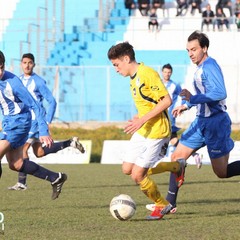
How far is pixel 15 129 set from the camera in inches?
421

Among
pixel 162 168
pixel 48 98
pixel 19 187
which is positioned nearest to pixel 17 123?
pixel 162 168

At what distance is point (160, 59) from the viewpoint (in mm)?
33875

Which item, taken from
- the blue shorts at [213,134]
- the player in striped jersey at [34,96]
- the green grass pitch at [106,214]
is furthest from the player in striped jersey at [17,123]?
the player in striped jersey at [34,96]

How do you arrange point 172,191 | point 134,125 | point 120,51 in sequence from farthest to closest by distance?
1. point 172,191
2. point 120,51
3. point 134,125

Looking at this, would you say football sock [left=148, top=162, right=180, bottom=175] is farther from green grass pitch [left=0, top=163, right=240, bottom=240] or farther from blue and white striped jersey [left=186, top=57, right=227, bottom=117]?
blue and white striped jersey [left=186, top=57, right=227, bottom=117]

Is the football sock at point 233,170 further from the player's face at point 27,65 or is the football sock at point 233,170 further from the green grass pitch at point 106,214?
the player's face at point 27,65

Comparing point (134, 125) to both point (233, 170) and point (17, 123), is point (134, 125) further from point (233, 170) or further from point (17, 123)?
point (17, 123)

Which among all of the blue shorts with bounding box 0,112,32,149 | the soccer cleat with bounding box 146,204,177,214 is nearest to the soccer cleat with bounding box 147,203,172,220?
the soccer cleat with bounding box 146,204,177,214

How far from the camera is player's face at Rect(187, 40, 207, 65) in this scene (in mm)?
10141

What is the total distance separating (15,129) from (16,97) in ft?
1.49

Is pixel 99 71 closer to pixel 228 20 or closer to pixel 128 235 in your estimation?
pixel 228 20

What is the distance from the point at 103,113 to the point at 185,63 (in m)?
4.26

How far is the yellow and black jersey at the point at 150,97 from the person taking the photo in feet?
30.5

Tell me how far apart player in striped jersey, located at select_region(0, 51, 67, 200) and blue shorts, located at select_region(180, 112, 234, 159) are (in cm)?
183
